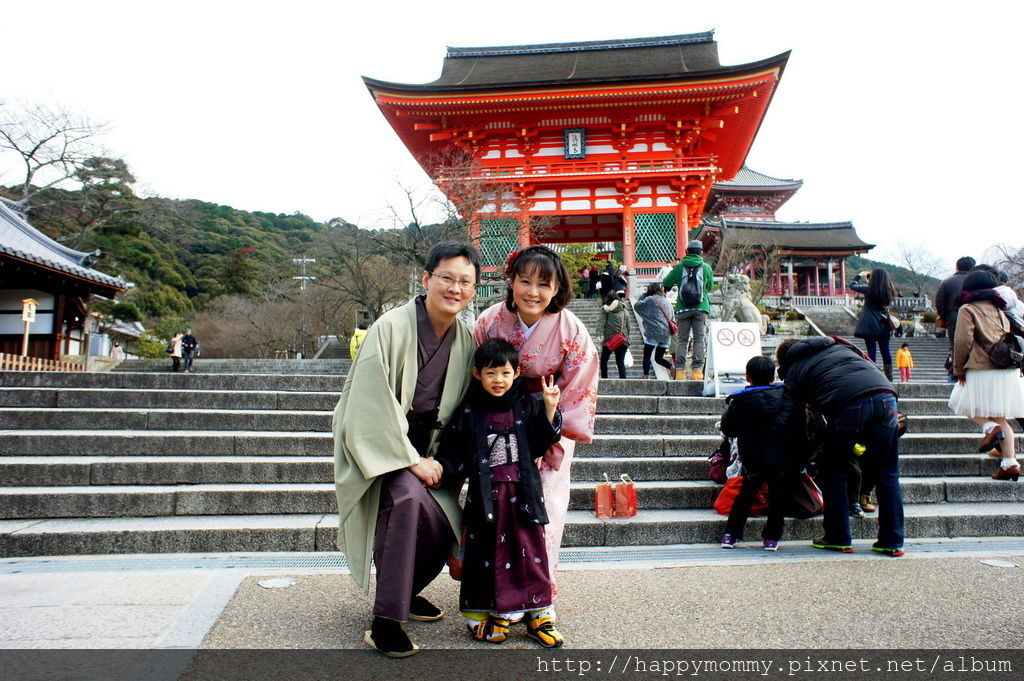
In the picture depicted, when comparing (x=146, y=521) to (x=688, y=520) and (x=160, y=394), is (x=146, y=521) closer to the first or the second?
(x=160, y=394)

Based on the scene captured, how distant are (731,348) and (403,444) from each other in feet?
16.5

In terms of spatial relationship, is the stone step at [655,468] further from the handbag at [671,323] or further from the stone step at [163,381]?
the handbag at [671,323]

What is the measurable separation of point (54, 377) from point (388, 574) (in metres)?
5.36

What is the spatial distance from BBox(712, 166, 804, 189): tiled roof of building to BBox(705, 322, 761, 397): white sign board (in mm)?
28482

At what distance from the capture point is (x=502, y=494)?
2492 mm

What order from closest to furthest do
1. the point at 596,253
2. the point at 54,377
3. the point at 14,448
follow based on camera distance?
the point at 14,448 < the point at 54,377 < the point at 596,253

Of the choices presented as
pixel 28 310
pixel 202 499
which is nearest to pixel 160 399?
pixel 202 499

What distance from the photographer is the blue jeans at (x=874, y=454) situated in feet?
11.9

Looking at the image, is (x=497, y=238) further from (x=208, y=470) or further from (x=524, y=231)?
(x=208, y=470)

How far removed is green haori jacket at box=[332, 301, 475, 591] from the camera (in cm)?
238

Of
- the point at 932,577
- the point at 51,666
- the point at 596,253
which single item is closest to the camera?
the point at 51,666

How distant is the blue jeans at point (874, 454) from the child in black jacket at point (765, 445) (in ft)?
0.72

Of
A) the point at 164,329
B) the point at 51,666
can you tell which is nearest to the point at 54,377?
the point at 51,666

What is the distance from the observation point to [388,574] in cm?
231
